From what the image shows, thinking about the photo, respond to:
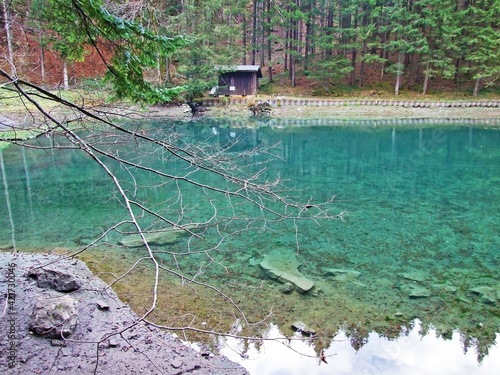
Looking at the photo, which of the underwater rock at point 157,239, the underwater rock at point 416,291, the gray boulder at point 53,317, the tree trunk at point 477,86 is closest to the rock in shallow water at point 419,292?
the underwater rock at point 416,291

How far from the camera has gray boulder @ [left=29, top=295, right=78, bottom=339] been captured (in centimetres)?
406

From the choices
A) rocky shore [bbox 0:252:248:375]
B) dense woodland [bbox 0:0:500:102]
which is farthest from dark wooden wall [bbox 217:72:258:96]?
rocky shore [bbox 0:252:248:375]

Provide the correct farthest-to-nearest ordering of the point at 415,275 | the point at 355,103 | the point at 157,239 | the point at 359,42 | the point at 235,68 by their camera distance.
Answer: the point at 359,42 → the point at 355,103 → the point at 235,68 → the point at 157,239 → the point at 415,275

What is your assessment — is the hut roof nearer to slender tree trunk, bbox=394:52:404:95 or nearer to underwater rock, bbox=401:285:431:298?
slender tree trunk, bbox=394:52:404:95

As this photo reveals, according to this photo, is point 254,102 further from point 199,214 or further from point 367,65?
point 199,214

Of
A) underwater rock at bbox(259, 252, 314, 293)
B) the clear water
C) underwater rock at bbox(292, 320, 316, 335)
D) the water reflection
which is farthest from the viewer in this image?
underwater rock at bbox(259, 252, 314, 293)

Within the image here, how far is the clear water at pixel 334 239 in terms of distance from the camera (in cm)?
524

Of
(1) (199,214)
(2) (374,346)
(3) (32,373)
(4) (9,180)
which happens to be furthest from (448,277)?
(4) (9,180)

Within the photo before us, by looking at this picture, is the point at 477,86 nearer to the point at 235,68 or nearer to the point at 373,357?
the point at 235,68

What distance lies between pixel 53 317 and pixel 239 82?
29528 millimetres

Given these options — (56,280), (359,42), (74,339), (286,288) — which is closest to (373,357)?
(286,288)

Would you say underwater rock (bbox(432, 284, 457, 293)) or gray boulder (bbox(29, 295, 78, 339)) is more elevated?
gray boulder (bbox(29, 295, 78, 339))

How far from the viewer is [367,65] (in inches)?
1459

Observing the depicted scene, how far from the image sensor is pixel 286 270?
21.0 feet
